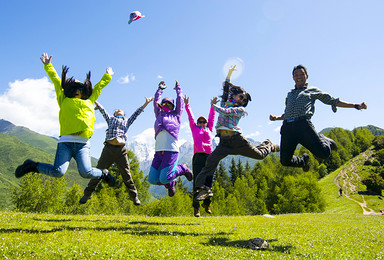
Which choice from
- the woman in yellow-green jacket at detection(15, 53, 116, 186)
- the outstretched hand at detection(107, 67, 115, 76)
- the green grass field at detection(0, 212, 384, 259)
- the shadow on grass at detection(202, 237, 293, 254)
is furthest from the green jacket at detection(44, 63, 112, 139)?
the shadow on grass at detection(202, 237, 293, 254)

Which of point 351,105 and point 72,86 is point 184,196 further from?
point 351,105

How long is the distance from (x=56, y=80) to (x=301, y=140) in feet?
22.6

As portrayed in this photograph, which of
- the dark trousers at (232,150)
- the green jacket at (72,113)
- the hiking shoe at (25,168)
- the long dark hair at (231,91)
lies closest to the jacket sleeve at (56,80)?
the green jacket at (72,113)

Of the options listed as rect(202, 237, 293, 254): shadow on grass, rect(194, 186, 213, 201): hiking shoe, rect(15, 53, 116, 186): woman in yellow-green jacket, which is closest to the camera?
rect(202, 237, 293, 254): shadow on grass

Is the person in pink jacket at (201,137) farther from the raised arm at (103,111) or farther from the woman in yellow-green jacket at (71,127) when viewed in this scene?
the woman in yellow-green jacket at (71,127)

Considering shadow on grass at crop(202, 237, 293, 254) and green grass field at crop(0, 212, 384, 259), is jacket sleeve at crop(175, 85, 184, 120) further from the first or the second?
shadow on grass at crop(202, 237, 293, 254)

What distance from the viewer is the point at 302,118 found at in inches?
267

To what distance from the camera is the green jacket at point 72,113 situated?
6.11 metres

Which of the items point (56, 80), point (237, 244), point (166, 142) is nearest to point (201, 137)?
point (166, 142)

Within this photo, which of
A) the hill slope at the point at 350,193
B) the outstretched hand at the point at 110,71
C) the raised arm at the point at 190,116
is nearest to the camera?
the outstretched hand at the point at 110,71

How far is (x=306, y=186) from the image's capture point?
5834cm

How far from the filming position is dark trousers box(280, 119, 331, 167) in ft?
21.8

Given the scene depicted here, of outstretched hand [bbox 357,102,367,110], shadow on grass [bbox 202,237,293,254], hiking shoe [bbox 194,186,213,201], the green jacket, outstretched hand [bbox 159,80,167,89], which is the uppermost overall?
outstretched hand [bbox 159,80,167,89]

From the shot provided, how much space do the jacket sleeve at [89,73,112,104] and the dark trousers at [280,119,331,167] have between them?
5.43 meters
